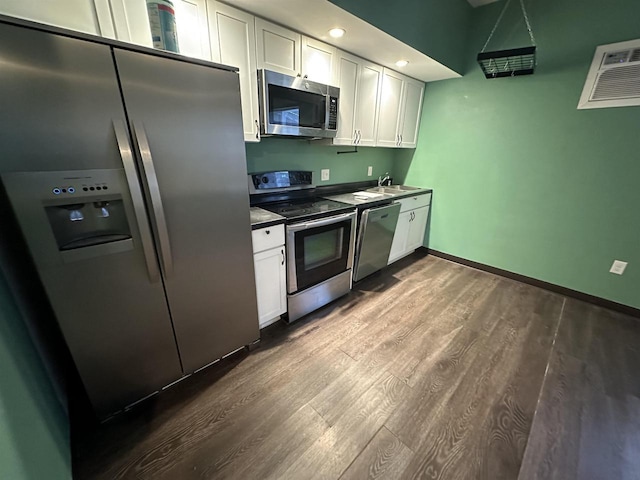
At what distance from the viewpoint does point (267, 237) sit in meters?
1.70

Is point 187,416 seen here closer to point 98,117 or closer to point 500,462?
point 98,117

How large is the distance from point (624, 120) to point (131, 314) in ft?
12.5

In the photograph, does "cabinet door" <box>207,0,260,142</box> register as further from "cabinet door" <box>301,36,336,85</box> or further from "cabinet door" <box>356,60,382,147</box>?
"cabinet door" <box>356,60,382,147</box>

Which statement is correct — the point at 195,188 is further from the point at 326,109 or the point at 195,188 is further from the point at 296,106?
the point at 326,109

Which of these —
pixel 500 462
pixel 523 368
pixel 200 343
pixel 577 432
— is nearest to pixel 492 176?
pixel 523 368

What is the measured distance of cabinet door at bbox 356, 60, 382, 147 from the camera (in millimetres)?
2361

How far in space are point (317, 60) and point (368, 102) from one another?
0.71 meters

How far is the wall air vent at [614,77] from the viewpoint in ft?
6.43

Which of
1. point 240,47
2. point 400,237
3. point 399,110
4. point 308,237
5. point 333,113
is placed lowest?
point 400,237

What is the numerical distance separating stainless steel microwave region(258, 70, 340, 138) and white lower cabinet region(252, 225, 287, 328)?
2.45ft

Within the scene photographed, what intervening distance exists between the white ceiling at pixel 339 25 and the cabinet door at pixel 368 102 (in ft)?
0.31

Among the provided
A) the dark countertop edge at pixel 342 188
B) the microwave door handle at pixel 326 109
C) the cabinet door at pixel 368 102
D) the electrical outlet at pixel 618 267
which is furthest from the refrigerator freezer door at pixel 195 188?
the electrical outlet at pixel 618 267

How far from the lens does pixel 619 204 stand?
7.18 feet

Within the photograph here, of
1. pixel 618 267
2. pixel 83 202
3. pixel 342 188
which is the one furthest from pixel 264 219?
pixel 618 267
